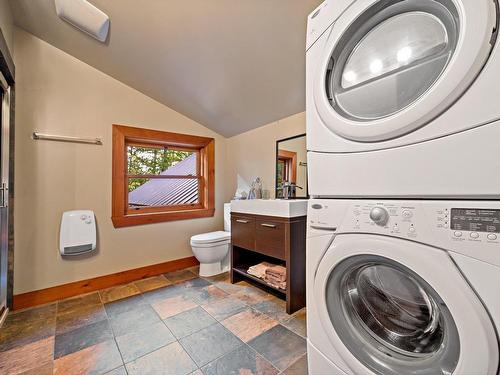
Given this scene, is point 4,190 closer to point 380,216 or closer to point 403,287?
point 380,216

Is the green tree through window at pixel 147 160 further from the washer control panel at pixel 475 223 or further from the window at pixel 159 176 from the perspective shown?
the washer control panel at pixel 475 223

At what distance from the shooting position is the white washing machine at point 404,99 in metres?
0.56

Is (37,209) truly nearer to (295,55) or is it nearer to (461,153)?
(295,55)

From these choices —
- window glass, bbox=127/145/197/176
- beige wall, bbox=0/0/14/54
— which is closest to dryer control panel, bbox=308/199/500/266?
window glass, bbox=127/145/197/176

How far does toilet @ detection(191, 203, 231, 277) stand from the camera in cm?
234

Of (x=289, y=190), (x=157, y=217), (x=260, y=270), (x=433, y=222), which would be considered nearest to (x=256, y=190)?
(x=289, y=190)

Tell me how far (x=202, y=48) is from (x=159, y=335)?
2097 mm

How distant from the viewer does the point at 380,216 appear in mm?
715

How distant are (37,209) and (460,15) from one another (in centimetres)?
281

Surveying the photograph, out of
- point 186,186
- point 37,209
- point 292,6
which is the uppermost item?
point 292,6

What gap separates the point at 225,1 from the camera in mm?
1388

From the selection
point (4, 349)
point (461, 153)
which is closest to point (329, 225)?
point (461, 153)

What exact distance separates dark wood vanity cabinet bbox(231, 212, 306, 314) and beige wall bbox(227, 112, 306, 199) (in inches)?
22.8

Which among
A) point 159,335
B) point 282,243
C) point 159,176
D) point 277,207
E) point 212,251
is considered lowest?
point 159,335
